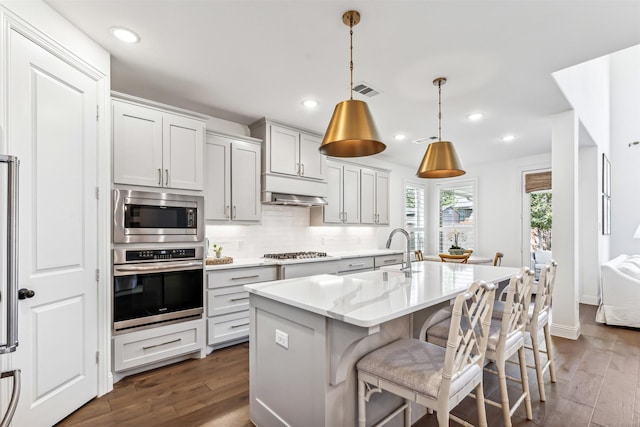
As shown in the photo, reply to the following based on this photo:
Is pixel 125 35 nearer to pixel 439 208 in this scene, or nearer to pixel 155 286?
pixel 155 286

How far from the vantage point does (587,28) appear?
2158 mm

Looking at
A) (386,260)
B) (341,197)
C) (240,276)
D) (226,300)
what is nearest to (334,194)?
(341,197)

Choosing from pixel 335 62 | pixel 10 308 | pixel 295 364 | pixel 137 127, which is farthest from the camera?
pixel 137 127

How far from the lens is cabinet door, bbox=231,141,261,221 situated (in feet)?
11.8

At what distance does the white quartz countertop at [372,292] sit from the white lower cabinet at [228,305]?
1.26 metres

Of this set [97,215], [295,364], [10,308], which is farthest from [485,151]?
[10,308]

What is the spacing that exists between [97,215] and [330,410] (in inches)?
83.5

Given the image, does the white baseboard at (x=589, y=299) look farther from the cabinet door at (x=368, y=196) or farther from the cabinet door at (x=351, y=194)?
the cabinet door at (x=351, y=194)

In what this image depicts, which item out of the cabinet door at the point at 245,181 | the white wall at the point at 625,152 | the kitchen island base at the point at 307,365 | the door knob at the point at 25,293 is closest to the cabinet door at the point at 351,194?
the cabinet door at the point at 245,181

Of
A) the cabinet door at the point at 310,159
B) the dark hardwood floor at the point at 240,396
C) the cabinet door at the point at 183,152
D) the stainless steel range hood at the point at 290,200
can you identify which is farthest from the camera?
the cabinet door at the point at 310,159

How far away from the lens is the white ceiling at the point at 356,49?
1972 millimetres

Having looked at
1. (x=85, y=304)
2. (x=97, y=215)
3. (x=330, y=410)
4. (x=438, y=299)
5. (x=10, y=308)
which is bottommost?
(x=330, y=410)

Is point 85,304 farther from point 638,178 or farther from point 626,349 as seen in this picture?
point 638,178

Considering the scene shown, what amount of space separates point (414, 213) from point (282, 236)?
347 centimetres
